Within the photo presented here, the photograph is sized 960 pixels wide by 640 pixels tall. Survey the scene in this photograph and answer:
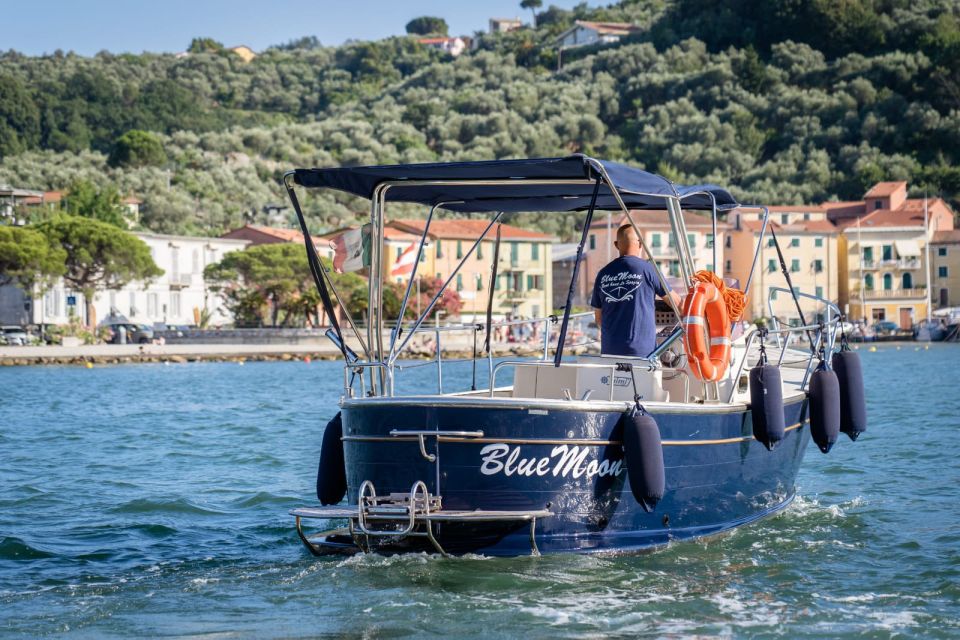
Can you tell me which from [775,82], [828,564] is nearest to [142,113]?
[775,82]

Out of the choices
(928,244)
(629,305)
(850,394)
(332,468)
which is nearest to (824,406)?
(850,394)

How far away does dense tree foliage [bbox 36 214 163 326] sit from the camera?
2336 inches

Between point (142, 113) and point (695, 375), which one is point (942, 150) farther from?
point (695, 375)

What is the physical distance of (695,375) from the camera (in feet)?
34.4

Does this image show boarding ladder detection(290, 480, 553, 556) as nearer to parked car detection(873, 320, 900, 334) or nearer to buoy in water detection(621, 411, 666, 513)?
buoy in water detection(621, 411, 666, 513)

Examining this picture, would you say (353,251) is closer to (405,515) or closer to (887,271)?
(405,515)

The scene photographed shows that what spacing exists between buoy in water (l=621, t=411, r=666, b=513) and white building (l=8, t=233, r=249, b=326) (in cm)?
5698

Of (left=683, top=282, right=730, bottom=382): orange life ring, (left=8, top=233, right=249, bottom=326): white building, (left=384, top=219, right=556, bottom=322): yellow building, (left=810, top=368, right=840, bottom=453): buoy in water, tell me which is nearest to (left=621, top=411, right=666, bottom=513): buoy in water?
(left=683, top=282, right=730, bottom=382): orange life ring

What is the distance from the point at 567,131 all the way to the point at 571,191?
398 ft

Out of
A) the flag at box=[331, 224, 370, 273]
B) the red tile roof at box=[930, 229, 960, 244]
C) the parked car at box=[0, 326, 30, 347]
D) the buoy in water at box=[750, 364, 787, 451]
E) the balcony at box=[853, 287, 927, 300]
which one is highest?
the red tile roof at box=[930, 229, 960, 244]

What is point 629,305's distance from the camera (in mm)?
10273

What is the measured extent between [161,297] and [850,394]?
61.8m

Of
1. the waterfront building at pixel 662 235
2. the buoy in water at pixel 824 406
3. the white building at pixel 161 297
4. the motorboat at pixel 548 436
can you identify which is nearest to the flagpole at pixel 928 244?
the waterfront building at pixel 662 235

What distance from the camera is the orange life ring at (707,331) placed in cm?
1029
